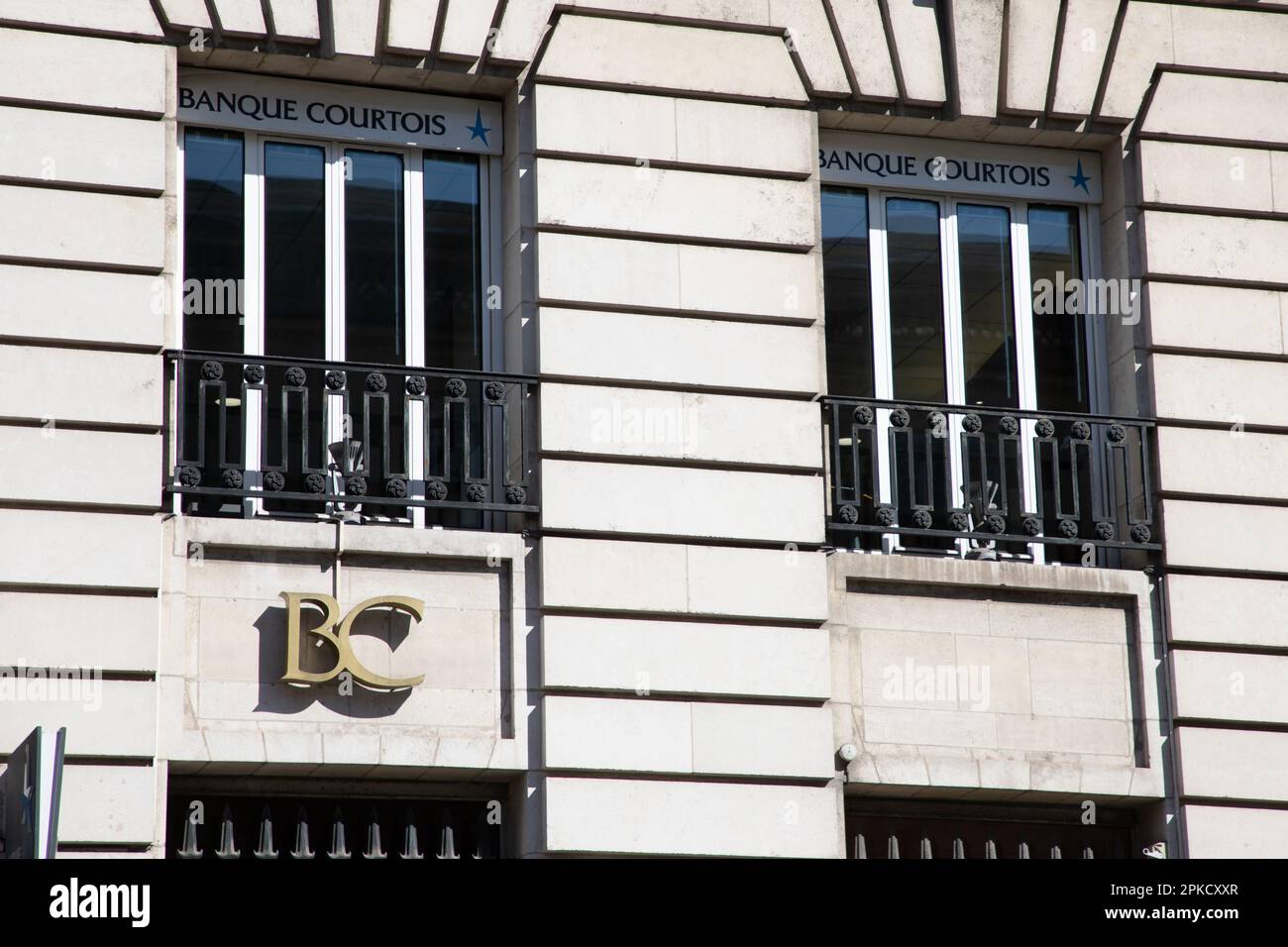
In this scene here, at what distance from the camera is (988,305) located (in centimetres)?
1546

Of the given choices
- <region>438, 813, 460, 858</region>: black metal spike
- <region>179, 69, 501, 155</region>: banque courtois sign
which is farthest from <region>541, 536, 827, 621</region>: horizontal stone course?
<region>179, 69, 501, 155</region>: banque courtois sign

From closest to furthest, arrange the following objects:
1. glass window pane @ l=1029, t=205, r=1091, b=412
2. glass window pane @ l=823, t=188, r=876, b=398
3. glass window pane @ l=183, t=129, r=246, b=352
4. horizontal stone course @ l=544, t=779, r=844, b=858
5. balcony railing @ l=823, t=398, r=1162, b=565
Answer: horizontal stone course @ l=544, t=779, r=844, b=858 → glass window pane @ l=183, t=129, r=246, b=352 → balcony railing @ l=823, t=398, r=1162, b=565 → glass window pane @ l=823, t=188, r=876, b=398 → glass window pane @ l=1029, t=205, r=1091, b=412

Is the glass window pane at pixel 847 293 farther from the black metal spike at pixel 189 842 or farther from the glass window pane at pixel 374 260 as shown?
the black metal spike at pixel 189 842

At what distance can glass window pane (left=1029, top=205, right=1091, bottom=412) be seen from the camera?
15.5 m

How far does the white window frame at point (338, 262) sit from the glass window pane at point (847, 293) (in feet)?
7.33

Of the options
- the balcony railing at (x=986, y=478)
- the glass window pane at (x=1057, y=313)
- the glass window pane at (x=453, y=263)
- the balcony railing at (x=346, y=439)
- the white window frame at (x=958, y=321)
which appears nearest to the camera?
the balcony railing at (x=346, y=439)

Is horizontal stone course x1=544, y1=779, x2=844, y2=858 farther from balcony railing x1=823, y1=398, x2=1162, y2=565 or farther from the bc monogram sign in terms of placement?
balcony railing x1=823, y1=398, x2=1162, y2=565

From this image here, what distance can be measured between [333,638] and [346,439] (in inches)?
51.1

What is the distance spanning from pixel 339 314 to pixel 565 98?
6.49 feet

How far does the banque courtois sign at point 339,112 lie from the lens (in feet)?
46.4

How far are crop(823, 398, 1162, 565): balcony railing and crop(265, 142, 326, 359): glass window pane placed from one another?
330cm

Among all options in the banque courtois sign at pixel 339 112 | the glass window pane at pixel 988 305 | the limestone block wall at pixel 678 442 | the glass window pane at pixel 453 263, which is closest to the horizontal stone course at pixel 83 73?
the banque courtois sign at pixel 339 112

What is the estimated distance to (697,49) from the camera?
48.4 ft

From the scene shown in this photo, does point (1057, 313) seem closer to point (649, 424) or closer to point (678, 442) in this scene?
point (678, 442)
